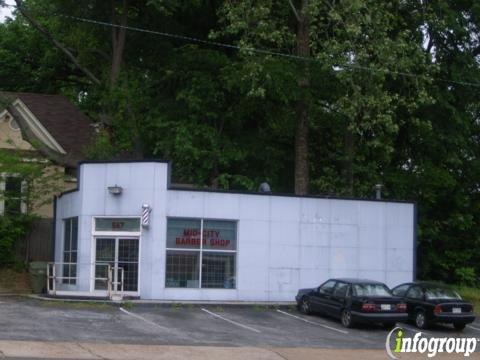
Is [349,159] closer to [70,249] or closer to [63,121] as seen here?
[70,249]

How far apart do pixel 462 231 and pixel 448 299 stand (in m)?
17.8

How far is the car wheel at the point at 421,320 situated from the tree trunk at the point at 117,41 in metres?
17.5

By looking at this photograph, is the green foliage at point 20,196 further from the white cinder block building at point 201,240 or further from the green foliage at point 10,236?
the white cinder block building at point 201,240

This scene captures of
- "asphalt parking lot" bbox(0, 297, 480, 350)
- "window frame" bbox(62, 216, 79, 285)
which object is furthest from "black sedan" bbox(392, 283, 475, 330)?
"window frame" bbox(62, 216, 79, 285)

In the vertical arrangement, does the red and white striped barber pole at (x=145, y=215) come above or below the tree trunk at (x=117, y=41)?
below

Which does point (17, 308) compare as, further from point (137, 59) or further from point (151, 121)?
point (137, 59)

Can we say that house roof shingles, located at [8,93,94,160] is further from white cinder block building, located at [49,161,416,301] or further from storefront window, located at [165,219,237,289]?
storefront window, located at [165,219,237,289]

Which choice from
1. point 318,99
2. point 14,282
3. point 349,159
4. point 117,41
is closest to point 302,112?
point 318,99

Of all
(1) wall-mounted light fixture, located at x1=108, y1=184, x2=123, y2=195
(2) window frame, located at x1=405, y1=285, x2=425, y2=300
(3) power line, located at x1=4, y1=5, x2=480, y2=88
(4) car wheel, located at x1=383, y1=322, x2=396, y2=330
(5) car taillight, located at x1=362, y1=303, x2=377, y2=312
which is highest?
(3) power line, located at x1=4, y1=5, x2=480, y2=88

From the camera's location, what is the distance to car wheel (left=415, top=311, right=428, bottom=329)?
24359 mm

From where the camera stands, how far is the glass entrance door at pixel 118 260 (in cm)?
2750

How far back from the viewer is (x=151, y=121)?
35.0 meters

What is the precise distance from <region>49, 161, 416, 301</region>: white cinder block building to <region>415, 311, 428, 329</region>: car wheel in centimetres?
522

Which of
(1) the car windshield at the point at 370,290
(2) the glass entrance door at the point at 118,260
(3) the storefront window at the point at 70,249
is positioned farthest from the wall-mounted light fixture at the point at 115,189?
(1) the car windshield at the point at 370,290
